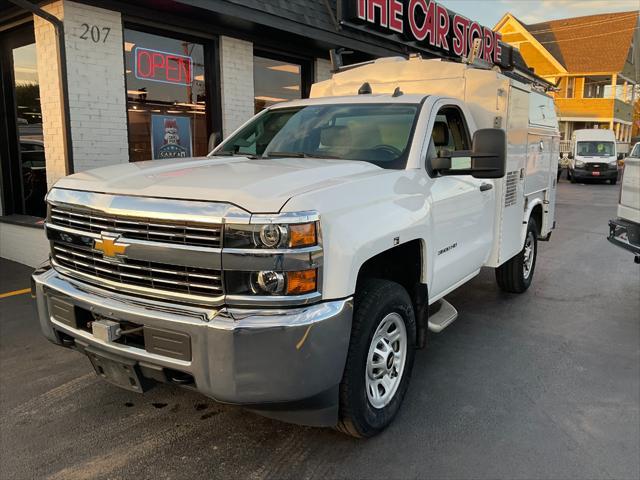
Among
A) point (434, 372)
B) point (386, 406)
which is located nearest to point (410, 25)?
point (434, 372)

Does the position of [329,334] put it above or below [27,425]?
above

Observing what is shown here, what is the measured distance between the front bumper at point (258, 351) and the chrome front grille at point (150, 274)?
91 mm

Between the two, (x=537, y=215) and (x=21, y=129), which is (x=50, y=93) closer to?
(x=21, y=129)

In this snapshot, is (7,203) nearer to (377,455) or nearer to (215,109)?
(215,109)

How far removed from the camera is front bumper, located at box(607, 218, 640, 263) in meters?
5.99

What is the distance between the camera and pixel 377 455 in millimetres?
3143

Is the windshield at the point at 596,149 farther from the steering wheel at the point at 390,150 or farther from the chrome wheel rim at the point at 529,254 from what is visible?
the steering wheel at the point at 390,150

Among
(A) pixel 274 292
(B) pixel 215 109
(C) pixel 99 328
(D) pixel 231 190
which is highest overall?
(B) pixel 215 109

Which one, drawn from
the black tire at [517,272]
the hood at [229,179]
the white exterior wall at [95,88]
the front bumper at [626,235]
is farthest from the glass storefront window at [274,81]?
the hood at [229,179]

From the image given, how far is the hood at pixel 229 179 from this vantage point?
2.63 meters

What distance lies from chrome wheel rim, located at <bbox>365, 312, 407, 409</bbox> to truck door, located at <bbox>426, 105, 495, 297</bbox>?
499 mm

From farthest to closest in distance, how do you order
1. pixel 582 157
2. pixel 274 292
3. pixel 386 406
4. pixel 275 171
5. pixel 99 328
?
1. pixel 582 157
2. pixel 386 406
3. pixel 275 171
4. pixel 99 328
5. pixel 274 292

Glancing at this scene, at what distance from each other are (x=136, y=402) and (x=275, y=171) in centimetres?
193

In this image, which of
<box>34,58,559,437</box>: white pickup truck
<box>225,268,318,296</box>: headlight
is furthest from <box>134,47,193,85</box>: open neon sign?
<box>225,268,318,296</box>: headlight
